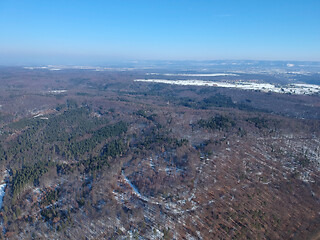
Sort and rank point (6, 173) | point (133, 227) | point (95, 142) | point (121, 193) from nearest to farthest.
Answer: point (133, 227) < point (121, 193) < point (6, 173) < point (95, 142)

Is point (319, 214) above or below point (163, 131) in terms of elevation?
below

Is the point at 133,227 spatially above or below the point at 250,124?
below

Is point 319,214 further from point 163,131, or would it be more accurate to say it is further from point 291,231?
point 163,131

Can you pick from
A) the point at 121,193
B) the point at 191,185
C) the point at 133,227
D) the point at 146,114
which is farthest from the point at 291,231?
the point at 146,114

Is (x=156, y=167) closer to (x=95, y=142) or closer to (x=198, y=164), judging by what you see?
(x=198, y=164)

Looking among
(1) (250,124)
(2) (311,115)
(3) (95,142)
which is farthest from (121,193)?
(2) (311,115)

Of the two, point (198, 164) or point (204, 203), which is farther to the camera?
point (198, 164)

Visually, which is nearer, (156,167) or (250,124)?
(156,167)

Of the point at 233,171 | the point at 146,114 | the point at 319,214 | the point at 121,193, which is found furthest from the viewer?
the point at 146,114

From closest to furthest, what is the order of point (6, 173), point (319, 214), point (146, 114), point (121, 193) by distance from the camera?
point (319, 214) → point (121, 193) → point (6, 173) → point (146, 114)
